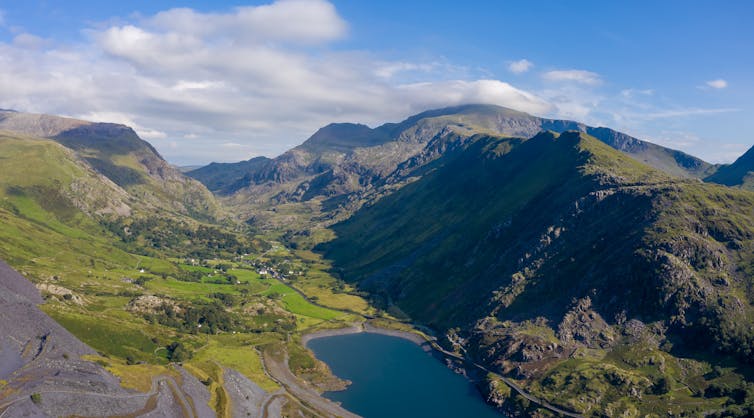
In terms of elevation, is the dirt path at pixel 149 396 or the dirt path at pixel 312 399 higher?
the dirt path at pixel 149 396

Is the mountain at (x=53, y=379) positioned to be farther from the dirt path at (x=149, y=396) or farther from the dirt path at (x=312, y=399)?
the dirt path at (x=312, y=399)

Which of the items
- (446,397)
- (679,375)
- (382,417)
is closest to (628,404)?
(679,375)

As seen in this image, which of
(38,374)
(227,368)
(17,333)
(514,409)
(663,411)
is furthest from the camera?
(227,368)

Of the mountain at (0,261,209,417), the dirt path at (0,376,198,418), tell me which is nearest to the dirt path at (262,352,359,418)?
the mountain at (0,261,209,417)

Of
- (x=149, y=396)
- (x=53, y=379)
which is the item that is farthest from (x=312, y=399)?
(x=53, y=379)

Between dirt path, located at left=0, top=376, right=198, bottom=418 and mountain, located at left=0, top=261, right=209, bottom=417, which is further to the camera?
mountain, located at left=0, top=261, right=209, bottom=417

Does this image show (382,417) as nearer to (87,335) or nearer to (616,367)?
(616,367)

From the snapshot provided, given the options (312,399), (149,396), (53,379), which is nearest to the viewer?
(53,379)

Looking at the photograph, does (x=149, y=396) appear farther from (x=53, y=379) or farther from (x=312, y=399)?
(x=312, y=399)

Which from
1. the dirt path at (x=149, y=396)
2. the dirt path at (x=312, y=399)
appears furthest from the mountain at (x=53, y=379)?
the dirt path at (x=312, y=399)

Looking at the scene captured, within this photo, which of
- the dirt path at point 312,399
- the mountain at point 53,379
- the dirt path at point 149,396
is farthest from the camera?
the dirt path at point 312,399

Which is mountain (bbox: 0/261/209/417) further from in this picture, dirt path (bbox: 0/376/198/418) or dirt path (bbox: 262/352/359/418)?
dirt path (bbox: 262/352/359/418)
